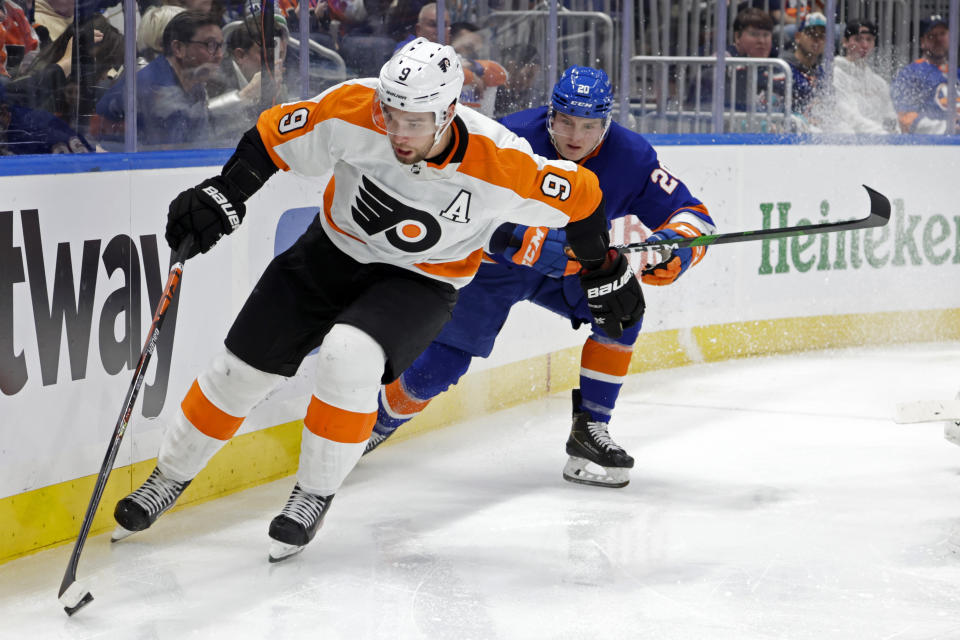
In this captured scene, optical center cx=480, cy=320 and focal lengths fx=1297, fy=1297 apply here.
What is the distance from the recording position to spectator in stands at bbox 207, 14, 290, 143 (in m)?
3.53

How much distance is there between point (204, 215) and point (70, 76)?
0.68 meters

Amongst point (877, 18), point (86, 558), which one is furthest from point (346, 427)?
point (877, 18)

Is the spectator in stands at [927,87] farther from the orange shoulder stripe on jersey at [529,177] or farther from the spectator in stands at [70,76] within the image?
the spectator in stands at [70,76]

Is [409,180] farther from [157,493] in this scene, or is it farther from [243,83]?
[243,83]

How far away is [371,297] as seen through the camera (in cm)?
266

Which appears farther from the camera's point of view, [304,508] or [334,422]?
[304,508]

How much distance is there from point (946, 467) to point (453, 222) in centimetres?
182

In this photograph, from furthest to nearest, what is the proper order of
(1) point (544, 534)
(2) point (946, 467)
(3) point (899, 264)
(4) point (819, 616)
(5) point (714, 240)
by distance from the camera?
1. (3) point (899, 264)
2. (2) point (946, 467)
3. (5) point (714, 240)
4. (1) point (544, 534)
5. (4) point (819, 616)

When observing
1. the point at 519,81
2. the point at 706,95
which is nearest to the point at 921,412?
the point at 519,81

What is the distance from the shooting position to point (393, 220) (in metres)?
2.67

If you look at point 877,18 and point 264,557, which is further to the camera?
point 877,18

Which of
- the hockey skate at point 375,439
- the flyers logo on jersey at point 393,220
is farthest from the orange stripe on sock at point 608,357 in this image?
the flyers logo on jersey at point 393,220

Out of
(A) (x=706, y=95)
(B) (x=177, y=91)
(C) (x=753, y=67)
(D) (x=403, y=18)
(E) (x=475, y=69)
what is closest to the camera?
(B) (x=177, y=91)

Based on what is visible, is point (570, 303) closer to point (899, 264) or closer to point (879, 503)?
point (879, 503)
